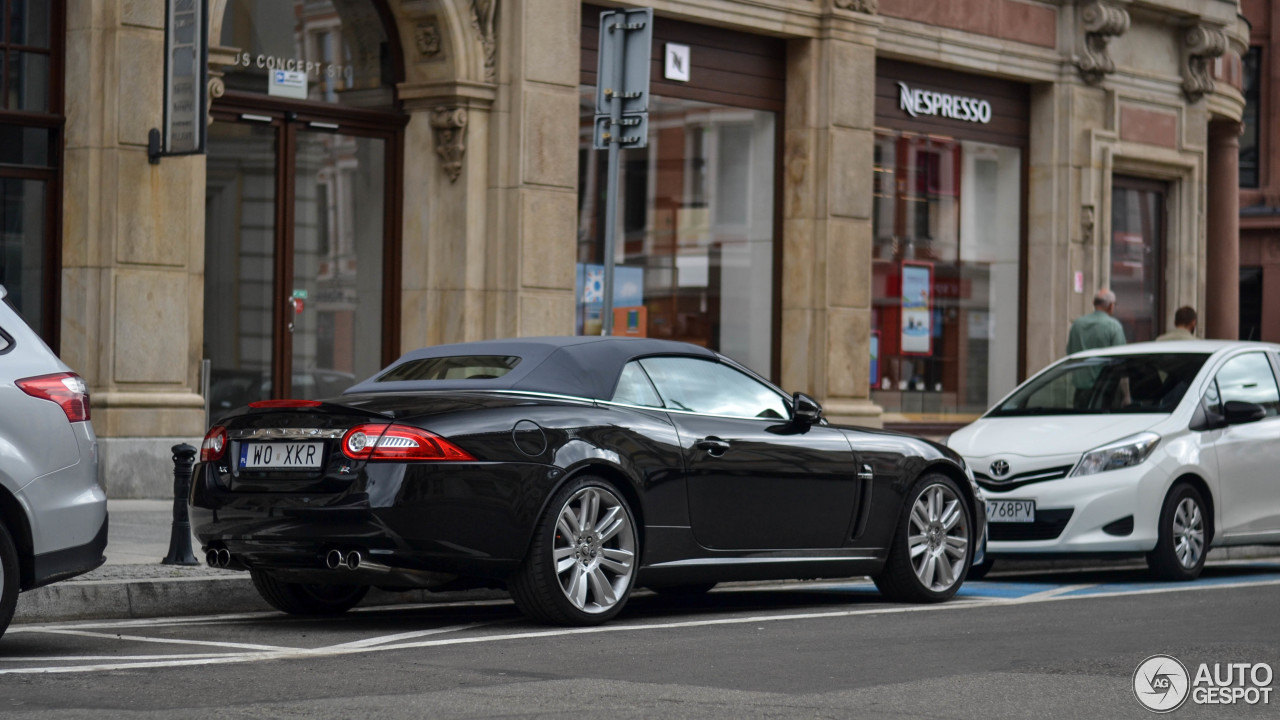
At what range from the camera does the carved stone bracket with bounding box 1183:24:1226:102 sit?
24.2m

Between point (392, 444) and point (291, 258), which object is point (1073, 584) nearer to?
point (392, 444)

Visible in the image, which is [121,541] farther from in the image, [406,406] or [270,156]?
[270,156]

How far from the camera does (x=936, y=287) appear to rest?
2152cm

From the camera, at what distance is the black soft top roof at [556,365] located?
880 centimetres

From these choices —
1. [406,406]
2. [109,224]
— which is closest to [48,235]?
[109,224]

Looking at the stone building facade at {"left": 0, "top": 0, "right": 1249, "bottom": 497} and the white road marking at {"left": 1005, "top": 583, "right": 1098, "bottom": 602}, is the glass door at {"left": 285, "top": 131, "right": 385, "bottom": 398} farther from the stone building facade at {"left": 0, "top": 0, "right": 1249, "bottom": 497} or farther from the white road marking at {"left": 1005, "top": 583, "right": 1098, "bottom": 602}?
the white road marking at {"left": 1005, "top": 583, "right": 1098, "bottom": 602}

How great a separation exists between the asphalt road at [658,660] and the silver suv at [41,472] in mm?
355

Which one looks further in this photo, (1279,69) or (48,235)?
(1279,69)

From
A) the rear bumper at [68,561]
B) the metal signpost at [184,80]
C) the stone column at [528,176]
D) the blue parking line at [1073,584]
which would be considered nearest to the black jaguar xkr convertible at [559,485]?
the rear bumper at [68,561]

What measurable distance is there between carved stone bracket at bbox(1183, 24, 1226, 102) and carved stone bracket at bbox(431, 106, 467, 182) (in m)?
11.6

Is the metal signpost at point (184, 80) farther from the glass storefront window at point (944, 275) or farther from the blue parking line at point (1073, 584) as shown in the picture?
the glass storefront window at point (944, 275)

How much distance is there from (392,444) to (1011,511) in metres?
5.06

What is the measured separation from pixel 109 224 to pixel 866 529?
6895 mm

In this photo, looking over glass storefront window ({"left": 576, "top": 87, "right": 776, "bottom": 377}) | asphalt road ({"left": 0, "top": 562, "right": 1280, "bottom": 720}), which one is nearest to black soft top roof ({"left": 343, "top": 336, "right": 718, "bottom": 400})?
asphalt road ({"left": 0, "top": 562, "right": 1280, "bottom": 720})
